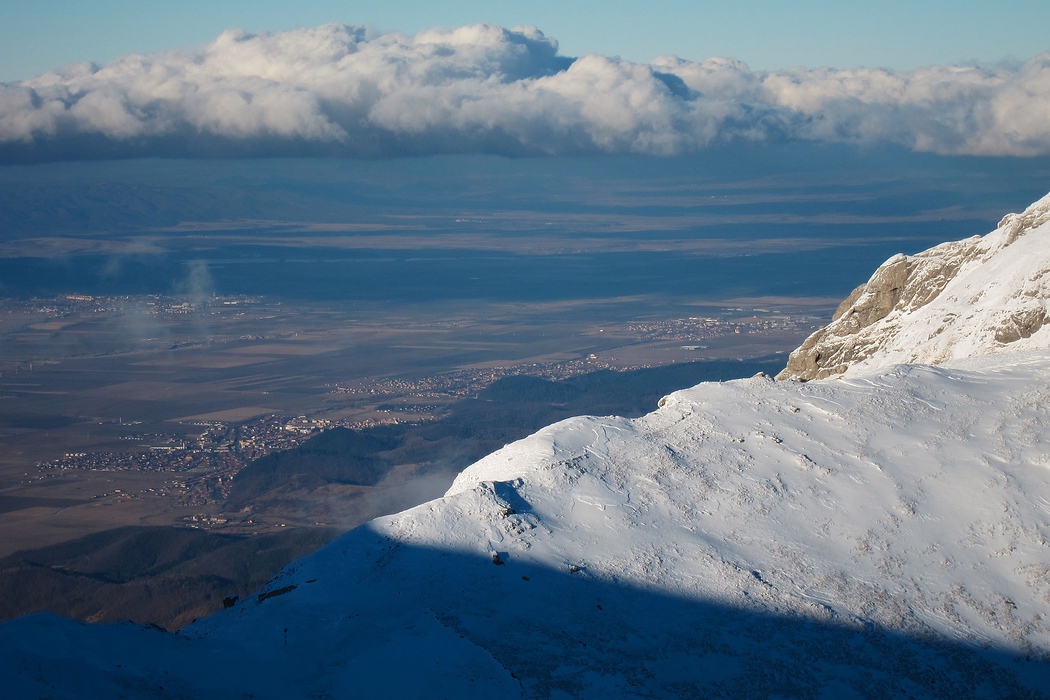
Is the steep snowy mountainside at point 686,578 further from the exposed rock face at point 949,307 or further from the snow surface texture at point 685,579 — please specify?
the exposed rock face at point 949,307

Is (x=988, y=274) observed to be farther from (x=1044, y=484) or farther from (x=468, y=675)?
(x=468, y=675)

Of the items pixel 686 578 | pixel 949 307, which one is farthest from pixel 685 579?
pixel 949 307

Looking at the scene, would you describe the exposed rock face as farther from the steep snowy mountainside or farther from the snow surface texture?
the steep snowy mountainside

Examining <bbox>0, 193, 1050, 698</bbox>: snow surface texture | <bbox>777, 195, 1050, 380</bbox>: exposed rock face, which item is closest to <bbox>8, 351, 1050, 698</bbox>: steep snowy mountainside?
<bbox>0, 193, 1050, 698</bbox>: snow surface texture

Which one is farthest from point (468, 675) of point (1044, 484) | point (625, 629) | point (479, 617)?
point (1044, 484)

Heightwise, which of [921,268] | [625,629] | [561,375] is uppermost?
[921,268]
